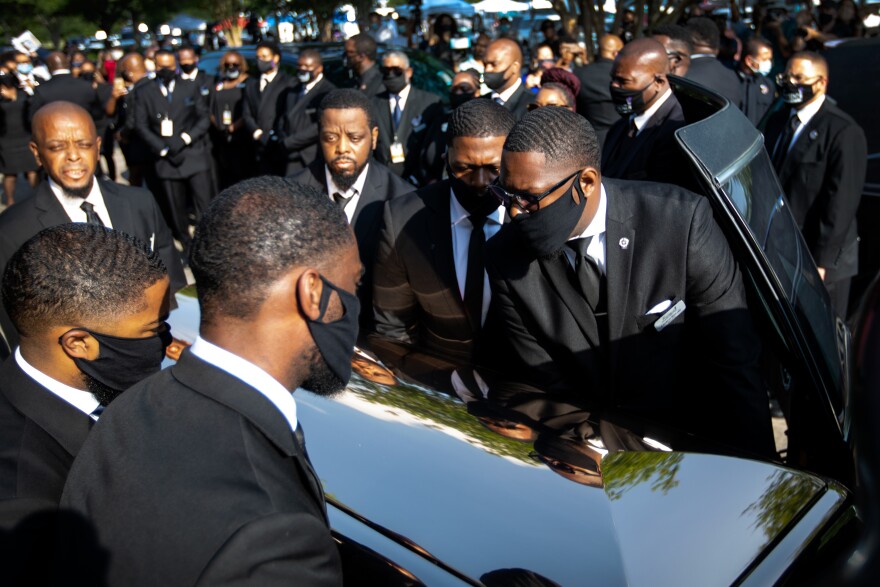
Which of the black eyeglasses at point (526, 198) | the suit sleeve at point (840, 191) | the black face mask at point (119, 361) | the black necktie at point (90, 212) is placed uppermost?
the black eyeglasses at point (526, 198)

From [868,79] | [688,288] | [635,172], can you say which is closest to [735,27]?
[868,79]

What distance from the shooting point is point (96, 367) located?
207 centimetres

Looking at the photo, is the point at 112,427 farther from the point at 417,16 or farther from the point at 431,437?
the point at 417,16

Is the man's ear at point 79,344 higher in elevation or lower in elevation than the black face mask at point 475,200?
higher

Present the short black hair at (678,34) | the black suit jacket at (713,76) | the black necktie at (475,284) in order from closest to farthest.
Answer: the black necktie at (475,284) < the black suit jacket at (713,76) < the short black hair at (678,34)

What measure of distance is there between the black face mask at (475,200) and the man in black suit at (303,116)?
453 cm

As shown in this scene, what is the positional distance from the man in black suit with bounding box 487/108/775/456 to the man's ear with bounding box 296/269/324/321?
46.6 inches

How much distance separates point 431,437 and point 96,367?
85 cm

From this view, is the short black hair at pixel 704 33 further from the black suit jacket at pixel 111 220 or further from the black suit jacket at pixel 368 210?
the black suit jacket at pixel 111 220

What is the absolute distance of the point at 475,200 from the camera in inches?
133

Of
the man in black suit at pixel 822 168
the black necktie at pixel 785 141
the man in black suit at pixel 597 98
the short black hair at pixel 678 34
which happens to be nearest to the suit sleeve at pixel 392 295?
the man in black suit at pixel 822 168

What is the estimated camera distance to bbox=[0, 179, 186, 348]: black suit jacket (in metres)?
3.54

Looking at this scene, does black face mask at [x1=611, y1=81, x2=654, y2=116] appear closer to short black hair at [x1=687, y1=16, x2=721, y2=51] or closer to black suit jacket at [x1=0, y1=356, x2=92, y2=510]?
short black hair at [x1=687, y1=16, x2=721, y2=51]

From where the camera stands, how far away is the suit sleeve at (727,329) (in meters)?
2.65
